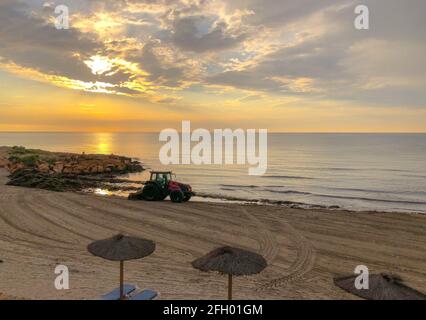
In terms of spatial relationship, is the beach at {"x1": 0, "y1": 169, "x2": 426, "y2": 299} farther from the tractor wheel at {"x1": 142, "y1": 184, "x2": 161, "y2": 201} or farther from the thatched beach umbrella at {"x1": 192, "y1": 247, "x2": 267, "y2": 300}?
the thatched beach umbrella at {"x1": 192, "y1": 247, "x2": 267, "y2": 300}

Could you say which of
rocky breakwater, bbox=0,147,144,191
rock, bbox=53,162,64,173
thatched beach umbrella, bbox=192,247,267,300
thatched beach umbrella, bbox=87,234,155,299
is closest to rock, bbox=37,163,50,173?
rocky breakwater, bbox=0,147,144,191

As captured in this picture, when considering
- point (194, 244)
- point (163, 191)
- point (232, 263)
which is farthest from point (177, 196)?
point (232, 263)

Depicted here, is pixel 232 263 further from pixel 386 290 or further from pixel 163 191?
pixel 163 191

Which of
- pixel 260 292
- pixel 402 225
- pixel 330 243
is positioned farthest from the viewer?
pixel 402 225

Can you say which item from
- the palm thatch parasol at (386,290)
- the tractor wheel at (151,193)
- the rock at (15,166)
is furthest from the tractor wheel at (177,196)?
the rock at (15,166)

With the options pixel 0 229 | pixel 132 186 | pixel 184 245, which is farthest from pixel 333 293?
pixel 132 186
